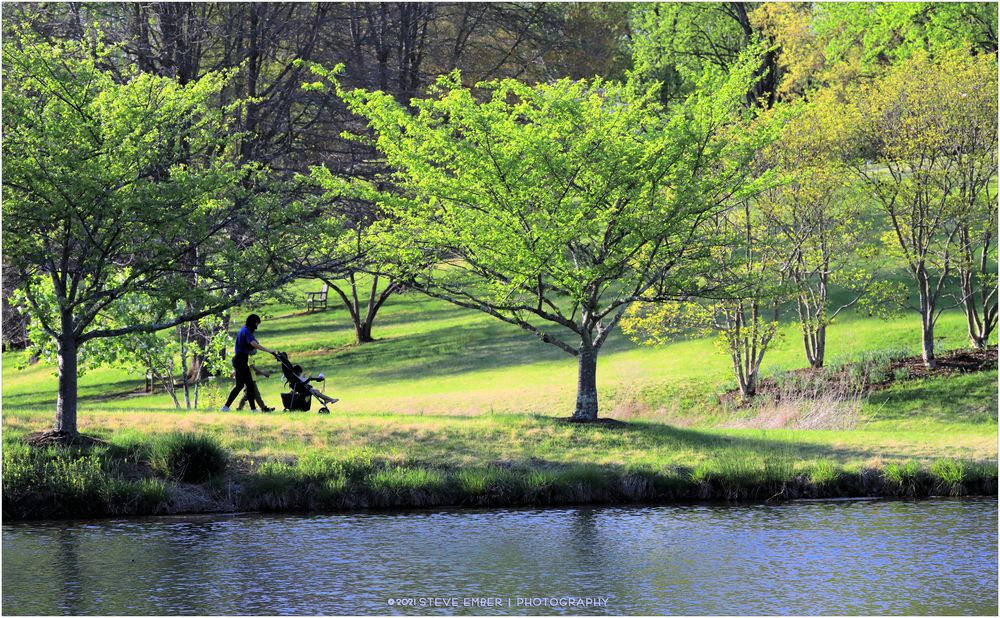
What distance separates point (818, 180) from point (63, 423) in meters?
18.6

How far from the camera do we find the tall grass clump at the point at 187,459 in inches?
675

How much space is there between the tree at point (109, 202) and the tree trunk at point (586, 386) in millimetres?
5725

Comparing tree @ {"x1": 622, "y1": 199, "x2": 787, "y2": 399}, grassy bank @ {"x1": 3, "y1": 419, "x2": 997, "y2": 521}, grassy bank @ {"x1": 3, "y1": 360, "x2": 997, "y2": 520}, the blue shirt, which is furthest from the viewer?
tree @ {"x1": 622, "y1": 199, "x2": 787, "y2": 399}

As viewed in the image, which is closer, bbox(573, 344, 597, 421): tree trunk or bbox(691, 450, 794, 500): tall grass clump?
bbox(691, 450, 794, 500): tall grass clump

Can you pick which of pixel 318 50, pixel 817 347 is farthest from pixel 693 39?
pixel 817 347

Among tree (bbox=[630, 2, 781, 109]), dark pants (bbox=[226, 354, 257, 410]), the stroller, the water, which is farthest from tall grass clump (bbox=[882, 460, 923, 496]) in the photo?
tree (bbox=[630, 2, 781, 109])

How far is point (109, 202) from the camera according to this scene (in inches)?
677

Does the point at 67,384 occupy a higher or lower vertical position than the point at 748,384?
higher

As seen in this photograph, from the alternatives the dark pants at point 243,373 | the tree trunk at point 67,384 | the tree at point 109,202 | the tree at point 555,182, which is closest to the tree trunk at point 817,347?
the tree at point 555,182

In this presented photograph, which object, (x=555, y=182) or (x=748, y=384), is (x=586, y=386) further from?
(x=748, y=384)

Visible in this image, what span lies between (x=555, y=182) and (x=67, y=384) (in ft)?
28.2

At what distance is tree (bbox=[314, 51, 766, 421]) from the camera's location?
19906 mm

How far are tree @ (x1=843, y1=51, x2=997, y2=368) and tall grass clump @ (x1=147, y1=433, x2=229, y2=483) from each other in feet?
61.2

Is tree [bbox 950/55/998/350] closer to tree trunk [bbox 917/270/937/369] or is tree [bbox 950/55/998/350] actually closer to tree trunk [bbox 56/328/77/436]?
tree trunk [bbox 917/270/937/369]
